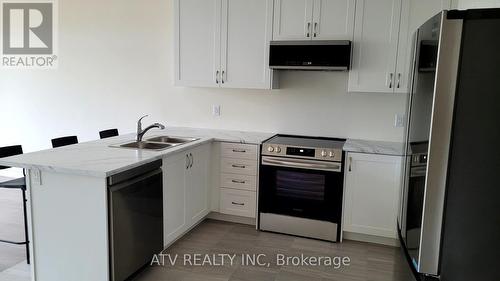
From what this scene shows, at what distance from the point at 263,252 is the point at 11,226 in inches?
97.2

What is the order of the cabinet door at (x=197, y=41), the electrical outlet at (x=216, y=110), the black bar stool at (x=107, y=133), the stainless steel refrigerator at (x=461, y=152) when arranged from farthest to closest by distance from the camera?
the electrical outlet at (x=216, y=110), the black bar stool at (x=107, y=133), the cabinet door at (x=197, y=41), the stainless steel refrigerator at (x=461, y=152)

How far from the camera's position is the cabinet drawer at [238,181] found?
3736mm

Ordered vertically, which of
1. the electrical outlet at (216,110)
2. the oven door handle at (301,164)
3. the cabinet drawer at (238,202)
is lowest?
the cabinet drawer at (238,202)

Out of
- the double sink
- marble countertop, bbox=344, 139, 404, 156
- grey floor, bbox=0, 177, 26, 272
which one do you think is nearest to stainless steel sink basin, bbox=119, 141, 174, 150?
the double sink

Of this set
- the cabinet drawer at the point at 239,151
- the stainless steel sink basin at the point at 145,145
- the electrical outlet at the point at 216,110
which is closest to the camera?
the stainless steel sink basin at the point at 145,145

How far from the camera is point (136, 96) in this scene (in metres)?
4.67

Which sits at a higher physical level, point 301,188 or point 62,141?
point 62,141

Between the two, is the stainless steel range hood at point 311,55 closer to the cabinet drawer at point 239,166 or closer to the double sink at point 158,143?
the cabinet drawer at point 239,166

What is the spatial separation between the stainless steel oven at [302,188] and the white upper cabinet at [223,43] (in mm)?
746

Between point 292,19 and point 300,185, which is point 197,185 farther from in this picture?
point 292,19

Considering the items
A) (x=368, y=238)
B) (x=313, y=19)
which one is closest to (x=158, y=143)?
(x=313, y=19)

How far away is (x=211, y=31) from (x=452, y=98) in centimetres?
287

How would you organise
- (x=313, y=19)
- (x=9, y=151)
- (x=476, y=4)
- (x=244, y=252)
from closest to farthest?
(x=476, y=4) < (x=9, y=151) < (x=244, y=252) < (x=313, y=19)

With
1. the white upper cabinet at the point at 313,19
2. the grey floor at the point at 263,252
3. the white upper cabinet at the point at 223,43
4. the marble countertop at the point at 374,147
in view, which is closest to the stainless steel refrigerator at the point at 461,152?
the grey floor at the point at 263,252
